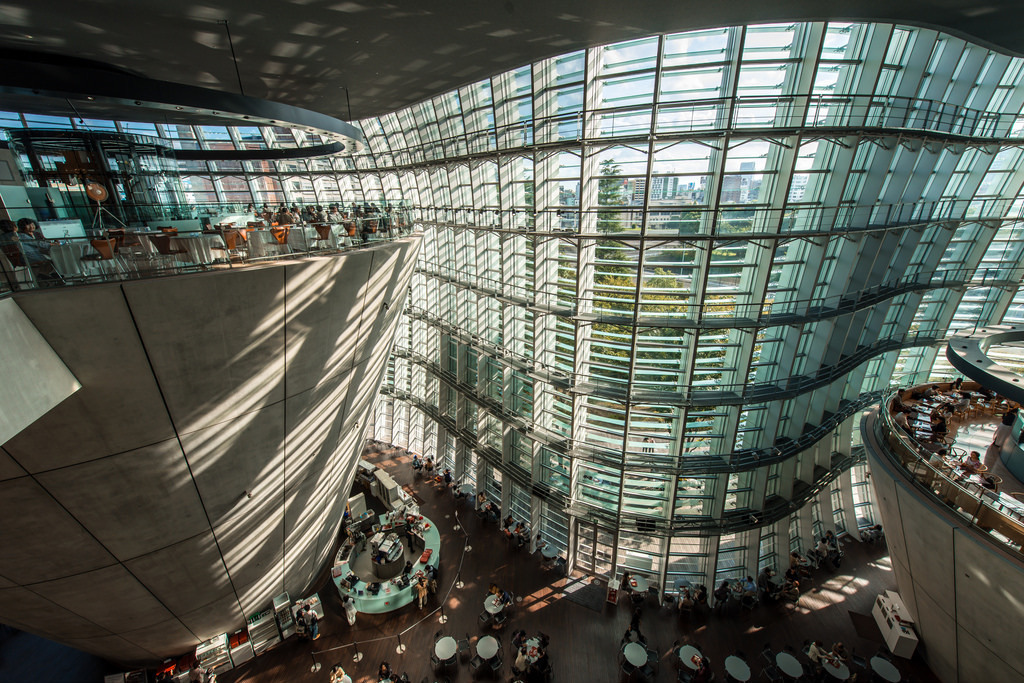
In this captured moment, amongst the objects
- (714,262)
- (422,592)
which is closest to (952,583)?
(714,262)

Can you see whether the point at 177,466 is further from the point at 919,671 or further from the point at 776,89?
the point at 919,671

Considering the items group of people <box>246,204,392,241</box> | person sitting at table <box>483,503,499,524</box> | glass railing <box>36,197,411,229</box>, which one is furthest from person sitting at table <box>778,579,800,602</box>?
glass railing <box>36,197,411,229</box>

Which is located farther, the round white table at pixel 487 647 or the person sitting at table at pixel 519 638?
the person sitting at table at pixel 519 638

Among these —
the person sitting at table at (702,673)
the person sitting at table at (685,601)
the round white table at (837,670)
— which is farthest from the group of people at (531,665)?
the round white table at (837,670)

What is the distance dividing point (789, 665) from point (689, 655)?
2684 millimetres

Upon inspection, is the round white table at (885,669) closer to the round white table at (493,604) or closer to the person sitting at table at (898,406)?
the person sitting at table at (898,406)

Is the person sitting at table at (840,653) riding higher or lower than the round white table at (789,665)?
lower

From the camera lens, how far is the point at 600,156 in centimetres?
1283

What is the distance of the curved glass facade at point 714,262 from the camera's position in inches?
442

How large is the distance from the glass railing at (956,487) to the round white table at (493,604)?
479 inches

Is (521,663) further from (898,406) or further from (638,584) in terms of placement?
(898,406)

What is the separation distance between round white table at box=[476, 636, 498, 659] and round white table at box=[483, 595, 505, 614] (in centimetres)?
99

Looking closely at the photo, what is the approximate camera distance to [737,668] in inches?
462

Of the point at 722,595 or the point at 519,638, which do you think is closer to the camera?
the point at 519,638
